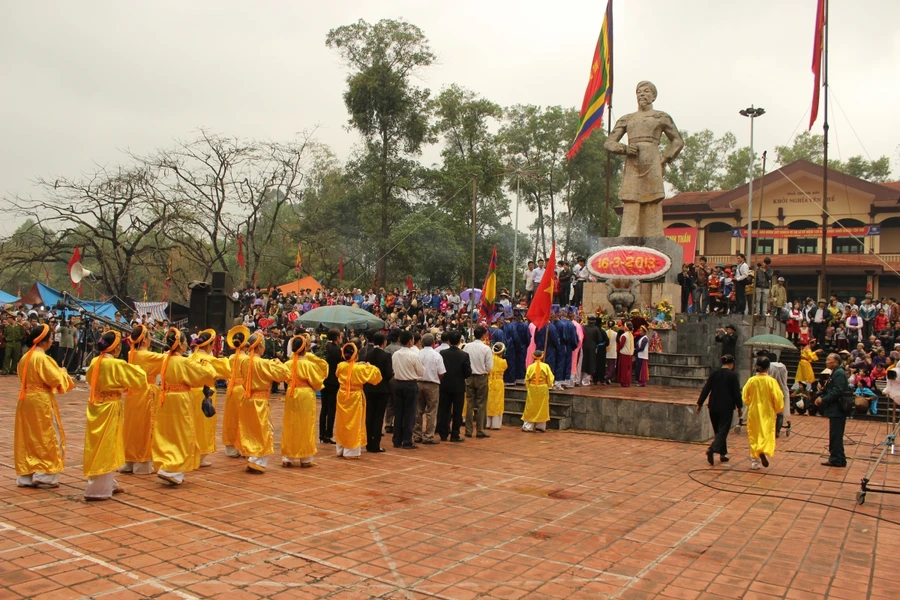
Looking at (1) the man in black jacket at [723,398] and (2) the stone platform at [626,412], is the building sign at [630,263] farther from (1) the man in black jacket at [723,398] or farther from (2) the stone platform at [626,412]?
(1) the man in black jacket at [723,398]

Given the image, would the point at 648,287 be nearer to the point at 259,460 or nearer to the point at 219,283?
the point at 219,283

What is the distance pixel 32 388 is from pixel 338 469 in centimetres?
339

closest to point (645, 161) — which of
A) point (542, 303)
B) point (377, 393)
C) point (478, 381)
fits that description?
point (542, 303)

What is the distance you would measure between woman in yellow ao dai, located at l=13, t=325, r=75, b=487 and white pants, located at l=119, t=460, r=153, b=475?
0.90m

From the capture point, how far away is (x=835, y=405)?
9.80 metres

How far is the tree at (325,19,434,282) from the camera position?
112 ft

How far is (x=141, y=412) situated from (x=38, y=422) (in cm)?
105

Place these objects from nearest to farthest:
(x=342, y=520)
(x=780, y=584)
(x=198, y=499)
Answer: (x=780, y=584) < (x=342, y=520) < (x=198, y=499)

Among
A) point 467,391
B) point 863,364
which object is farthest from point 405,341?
point 863,364

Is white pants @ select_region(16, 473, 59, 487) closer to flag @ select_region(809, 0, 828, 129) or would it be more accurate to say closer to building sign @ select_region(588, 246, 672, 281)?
building sign @ select_region(588, 246, 672, 281)

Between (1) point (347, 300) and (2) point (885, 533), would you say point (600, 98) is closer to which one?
(1) point (347, 300)

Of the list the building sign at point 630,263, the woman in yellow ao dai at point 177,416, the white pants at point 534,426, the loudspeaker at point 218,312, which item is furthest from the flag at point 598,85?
the woman in yellow ao dai at point 177,416

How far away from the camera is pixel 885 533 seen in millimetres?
6633

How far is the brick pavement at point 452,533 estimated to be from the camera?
4.89 metres
